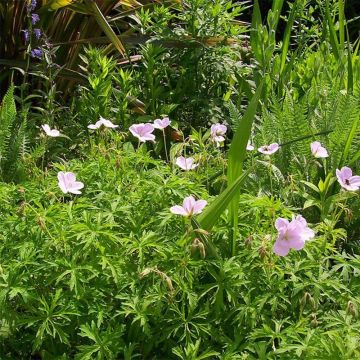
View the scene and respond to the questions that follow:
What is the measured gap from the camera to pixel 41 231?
75.8 inches

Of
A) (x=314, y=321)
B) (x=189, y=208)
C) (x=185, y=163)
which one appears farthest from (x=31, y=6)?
(x=314, y=321)

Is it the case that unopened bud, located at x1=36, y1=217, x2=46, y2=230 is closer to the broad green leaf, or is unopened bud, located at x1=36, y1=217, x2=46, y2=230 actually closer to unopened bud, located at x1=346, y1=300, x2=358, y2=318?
the broad green leaf

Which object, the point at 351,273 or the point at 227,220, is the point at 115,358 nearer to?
the point at 227,220

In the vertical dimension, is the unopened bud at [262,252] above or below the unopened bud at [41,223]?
above

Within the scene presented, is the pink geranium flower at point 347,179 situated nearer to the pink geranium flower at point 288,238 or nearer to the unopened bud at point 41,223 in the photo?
the pink geranium flower at point 288,238

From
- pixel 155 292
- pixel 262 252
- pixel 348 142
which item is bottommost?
pixel 348 142

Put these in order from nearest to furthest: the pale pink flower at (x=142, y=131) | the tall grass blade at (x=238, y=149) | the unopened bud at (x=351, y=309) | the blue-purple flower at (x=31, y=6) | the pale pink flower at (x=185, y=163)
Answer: the unopened bud at (x=351, y=309), the tall grass blade at (x=238, y=149), the pale pink flower at (x=185, y=163), the pale pink flower at (x=142, y=131), the blue-purple flower at (x=31, y=6)

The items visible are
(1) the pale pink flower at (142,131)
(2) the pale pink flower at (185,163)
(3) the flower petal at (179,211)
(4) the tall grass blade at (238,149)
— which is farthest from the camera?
(1) the pale pink flower at (142,131)

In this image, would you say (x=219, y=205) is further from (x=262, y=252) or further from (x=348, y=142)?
(x=348, y=142)

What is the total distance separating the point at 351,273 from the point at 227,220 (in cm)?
41

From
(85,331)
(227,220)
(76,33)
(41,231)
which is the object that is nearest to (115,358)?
(85,331)

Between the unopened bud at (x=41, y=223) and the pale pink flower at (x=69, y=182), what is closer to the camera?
the unopened bud at (x=41, y=223)

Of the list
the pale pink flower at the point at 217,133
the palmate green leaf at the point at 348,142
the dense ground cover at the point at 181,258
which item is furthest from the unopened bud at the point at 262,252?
the palmate green leaf at the point at 348,142

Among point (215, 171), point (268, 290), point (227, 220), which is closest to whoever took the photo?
point (268, 290)
